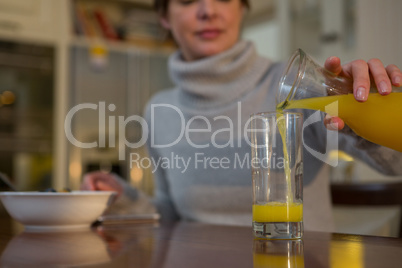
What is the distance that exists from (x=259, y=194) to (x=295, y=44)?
257 centimetres

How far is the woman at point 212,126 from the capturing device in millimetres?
1233

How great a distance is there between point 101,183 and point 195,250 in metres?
0.63

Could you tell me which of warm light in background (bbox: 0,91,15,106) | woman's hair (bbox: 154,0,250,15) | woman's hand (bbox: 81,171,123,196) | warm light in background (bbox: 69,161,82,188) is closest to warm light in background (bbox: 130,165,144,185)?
warm light in background (bbox: 69,161,82,188)

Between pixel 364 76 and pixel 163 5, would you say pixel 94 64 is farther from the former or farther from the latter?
pixel 364 76

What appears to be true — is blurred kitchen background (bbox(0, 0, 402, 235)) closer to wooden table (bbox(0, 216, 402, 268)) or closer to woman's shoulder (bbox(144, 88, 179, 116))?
woman's shoulder (bbox(144, 88, 179, 116))

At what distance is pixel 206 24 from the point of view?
1382 mm

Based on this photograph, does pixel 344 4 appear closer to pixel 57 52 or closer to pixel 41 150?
pixel 57 52

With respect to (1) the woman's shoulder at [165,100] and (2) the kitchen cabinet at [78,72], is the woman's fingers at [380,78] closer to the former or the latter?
(1) the woman's shoulder at [165,100]

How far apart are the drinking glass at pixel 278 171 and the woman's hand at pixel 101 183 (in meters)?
0.58

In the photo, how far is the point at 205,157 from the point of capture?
1329mm

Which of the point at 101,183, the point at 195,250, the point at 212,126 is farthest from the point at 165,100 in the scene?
the point at 195,250

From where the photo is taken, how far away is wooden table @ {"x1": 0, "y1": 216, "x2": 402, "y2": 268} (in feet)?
1.61

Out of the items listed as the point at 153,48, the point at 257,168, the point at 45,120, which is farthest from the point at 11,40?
the point at 257,168

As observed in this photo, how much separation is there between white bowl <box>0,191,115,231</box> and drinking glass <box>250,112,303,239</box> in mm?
374
